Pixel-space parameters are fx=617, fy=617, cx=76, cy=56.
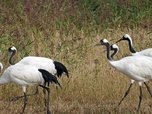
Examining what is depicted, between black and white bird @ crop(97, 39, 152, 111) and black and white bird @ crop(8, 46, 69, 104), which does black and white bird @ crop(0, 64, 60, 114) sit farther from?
black and white bird @ crop(97, 39, 152, 111)

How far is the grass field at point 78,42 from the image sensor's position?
956 centimetres

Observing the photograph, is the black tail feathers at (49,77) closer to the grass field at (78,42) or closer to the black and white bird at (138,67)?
the grass field at (78,42)

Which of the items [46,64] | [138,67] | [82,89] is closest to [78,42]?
[82,89]

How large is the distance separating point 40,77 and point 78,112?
0.76 meters

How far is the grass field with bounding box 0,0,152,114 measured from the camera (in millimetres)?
9562

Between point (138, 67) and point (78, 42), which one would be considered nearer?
point (138, 67)

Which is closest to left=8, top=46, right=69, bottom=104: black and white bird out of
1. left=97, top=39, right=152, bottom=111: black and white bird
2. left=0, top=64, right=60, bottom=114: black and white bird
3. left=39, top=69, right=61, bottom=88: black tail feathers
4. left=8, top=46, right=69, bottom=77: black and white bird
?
left=8, top=46, right=69, bottom=77: black and white bird

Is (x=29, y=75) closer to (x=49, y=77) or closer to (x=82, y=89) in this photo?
(x=49, y=77)

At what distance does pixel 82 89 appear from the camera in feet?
32.5

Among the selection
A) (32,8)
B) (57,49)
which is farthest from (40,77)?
(32,8)

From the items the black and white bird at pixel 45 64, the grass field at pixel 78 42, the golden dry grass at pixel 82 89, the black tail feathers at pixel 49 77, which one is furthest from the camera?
the grass field at pixel 78 42

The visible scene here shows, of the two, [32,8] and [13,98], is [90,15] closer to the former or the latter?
[32,8]

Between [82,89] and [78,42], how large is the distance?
2592 mm

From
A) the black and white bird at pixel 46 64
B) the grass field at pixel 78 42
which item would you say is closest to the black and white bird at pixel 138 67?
the grass field at pixel 78 42
